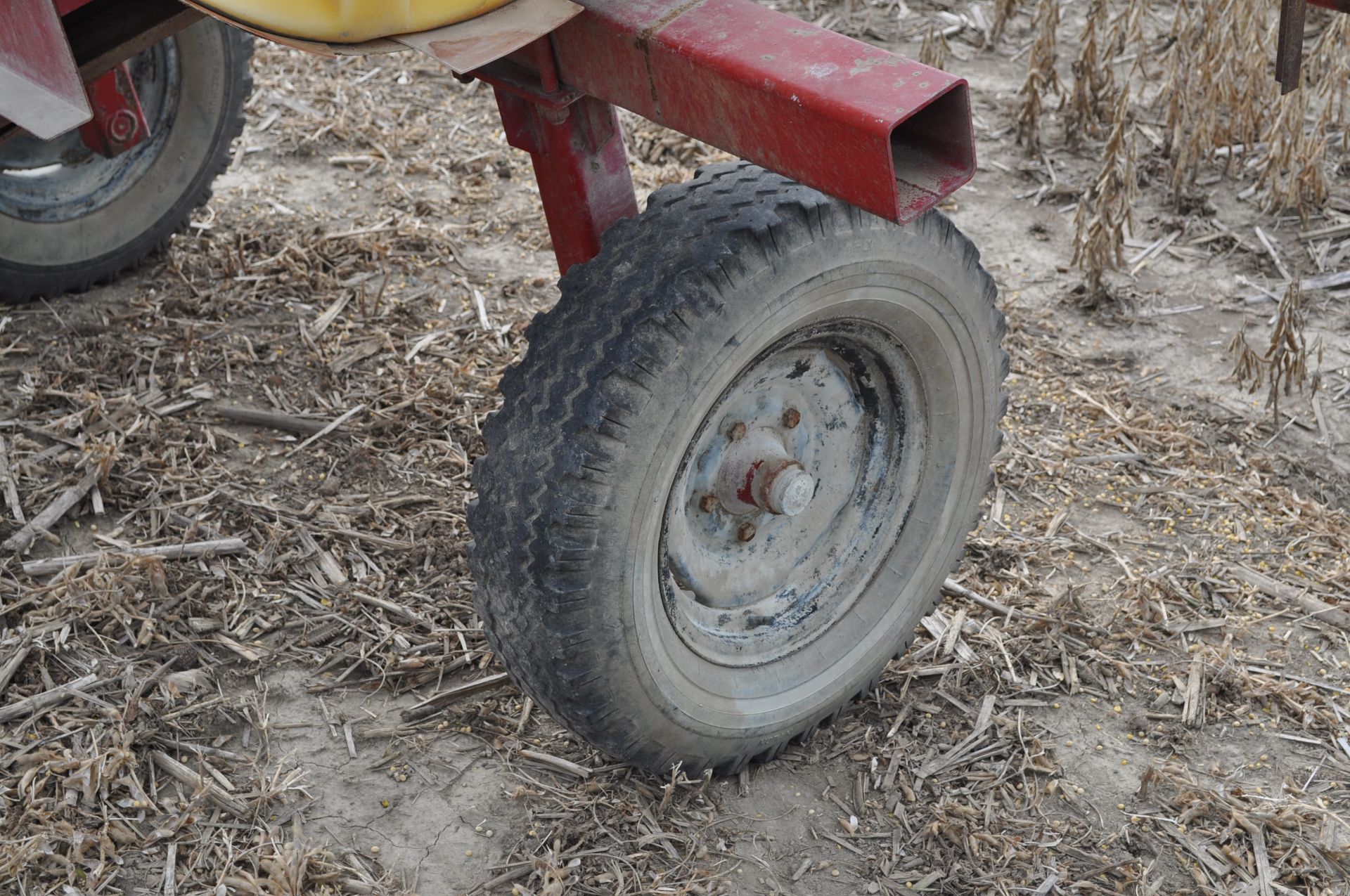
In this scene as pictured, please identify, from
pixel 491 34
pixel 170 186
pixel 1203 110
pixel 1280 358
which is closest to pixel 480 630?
pixel 491 34

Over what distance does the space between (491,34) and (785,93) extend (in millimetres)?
426

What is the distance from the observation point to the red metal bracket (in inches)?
135

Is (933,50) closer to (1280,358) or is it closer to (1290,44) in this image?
(1280,358)

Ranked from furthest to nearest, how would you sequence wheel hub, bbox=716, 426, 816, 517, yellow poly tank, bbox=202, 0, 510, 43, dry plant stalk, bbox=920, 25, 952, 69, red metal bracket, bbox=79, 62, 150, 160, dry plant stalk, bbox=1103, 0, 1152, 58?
dry plant stalk, bbox=920, 25, 952, 69 → dry plant stalk, bbox=1103, 0, 1152, 58 → red metal bracket, bbox=79, 62, 150, 160 → wheel hub, bbox=716, 426, 816, 517 → yellow poly tank, bbox=202, 0, 510, 43

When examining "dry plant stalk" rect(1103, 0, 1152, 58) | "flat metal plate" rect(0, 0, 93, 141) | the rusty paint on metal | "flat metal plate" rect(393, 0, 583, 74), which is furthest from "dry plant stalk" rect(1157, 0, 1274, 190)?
"flat metal plate" rect(0, 0, 93, 141)

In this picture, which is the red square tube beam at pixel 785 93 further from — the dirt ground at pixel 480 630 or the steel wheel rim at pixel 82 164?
the steel wheel rim at pixel 82 164

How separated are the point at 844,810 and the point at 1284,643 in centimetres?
117

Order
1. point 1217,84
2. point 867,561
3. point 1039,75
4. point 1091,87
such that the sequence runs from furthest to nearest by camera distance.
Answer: point 1091,87 → point 1039,75 → point 1217,84 → point 867,561

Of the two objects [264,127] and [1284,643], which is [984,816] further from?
[264,127]

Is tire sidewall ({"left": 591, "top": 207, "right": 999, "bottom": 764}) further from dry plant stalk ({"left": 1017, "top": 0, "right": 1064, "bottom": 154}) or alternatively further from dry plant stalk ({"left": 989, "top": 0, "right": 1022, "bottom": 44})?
dry plant stalk ({"left": 989, "top": 0, "right": 1022, "bottom": 44})

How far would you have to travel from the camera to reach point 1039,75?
15.8ft

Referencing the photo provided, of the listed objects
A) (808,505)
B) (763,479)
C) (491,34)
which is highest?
(491,34)

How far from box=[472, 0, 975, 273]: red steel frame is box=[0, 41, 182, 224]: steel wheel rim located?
2.04 metres

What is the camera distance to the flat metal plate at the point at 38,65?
2004 millimetres
